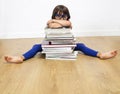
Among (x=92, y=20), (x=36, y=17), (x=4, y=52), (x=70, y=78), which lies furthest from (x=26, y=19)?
(x=70, y=78)

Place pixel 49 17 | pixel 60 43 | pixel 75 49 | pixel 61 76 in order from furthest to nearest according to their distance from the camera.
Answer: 1. pixel 49 17
2. pixel 75 49
3. pixel 60 43
4. pixel 61 76

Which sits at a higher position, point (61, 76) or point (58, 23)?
point (58, 23)

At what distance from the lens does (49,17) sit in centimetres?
354

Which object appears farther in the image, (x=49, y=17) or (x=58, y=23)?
(x=49, y=17)

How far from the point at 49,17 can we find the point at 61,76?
2.02m

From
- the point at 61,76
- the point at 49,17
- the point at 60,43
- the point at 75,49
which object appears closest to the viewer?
the point at 61,76

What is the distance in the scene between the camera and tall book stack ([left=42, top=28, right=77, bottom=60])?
80.9 inches

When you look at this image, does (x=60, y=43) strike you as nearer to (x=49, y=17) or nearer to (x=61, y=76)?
(x=61, y=76)

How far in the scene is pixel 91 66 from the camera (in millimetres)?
1856

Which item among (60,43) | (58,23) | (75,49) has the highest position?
(58,23)

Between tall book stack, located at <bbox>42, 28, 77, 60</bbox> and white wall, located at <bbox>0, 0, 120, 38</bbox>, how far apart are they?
4.88 ft

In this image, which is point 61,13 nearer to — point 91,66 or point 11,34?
point 91,66

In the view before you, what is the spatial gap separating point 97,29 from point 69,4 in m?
0.55

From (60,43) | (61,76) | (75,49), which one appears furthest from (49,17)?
(61,76)
